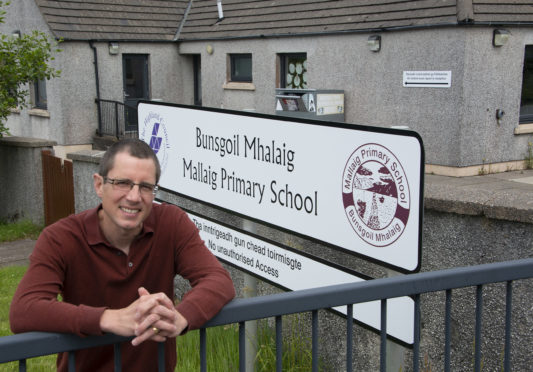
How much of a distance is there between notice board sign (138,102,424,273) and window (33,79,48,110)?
1414 centimetres

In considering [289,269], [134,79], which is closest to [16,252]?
[289,269]

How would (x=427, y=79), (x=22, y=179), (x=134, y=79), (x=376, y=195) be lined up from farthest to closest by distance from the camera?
(x=134, y=79), (x=427, y=79), (x=22, y=179), (x=376, y=195)

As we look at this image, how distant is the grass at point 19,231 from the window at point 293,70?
743cm

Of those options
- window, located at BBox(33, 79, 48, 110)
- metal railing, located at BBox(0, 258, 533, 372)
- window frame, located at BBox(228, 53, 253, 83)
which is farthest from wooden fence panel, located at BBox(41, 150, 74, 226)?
window, located at BBox(33, 79, 48, 110)

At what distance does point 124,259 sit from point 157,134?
8.39 feet

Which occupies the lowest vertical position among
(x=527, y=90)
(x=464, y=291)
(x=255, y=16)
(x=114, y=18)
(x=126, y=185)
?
(x=464, y=291)

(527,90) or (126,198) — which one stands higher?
(527,90)

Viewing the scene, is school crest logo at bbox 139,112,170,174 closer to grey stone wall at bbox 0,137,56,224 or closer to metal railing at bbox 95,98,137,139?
grey stone wall at bbox 0,137,56,224

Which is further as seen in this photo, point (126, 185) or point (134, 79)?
point (134, 79)

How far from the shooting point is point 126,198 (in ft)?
7.82

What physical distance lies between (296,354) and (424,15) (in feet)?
30.6

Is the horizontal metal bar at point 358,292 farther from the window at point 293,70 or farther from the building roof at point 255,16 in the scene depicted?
the window at point 293,70

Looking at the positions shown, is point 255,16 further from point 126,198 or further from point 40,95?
point 126,198

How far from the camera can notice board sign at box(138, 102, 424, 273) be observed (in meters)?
2.63
